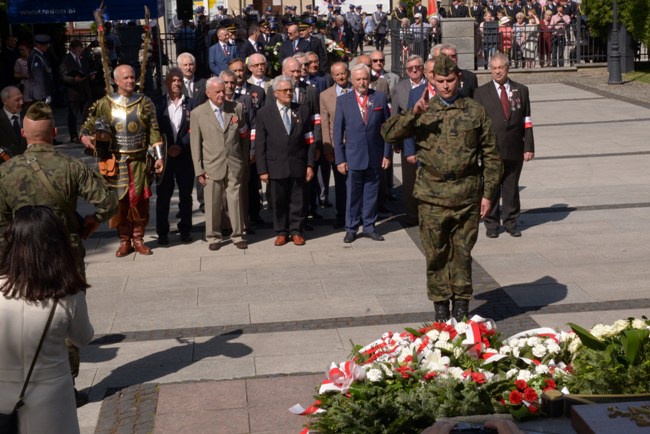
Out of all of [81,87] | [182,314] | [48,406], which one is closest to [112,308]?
[182,314]

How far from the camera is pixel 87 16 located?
22047mm

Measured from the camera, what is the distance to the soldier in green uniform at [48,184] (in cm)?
709

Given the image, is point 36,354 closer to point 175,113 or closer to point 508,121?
point 175,113

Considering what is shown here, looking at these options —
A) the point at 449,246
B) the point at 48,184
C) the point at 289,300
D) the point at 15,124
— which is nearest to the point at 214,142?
the point at 15,124

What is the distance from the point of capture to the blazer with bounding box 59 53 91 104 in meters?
21.1

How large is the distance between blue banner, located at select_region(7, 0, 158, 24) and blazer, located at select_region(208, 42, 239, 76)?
2.70 m

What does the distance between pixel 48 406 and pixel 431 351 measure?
2.17 meters

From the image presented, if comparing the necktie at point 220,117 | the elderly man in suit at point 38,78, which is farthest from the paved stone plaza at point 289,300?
the elderly man in suit at point 38,78

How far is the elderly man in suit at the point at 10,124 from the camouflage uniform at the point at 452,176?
3.83 m

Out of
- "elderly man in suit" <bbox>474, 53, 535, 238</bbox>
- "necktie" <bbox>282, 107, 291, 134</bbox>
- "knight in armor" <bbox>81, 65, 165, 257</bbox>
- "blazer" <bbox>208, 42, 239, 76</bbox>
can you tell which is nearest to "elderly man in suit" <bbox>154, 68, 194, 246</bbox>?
"knight in armor" <bbox>81, 65, 165, 257</bbox>

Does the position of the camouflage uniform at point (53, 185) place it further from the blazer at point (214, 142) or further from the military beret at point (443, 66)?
the blazer at point (214, 142)

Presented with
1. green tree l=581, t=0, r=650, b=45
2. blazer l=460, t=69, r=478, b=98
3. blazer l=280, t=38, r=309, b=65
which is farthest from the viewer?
green tree l=581, t=0, r=650, b=45

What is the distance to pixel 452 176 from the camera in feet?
28.1

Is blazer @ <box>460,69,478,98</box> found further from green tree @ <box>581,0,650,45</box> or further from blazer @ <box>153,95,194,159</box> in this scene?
green tree @ <box>581,0,650,45</box>
